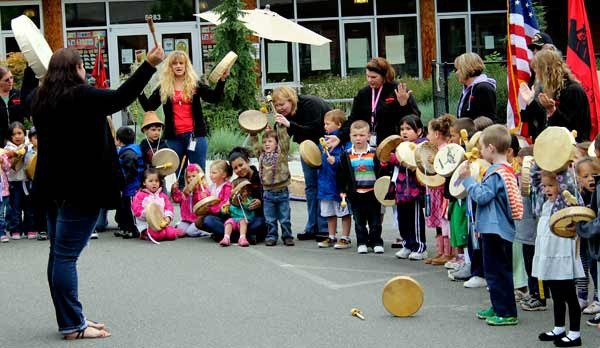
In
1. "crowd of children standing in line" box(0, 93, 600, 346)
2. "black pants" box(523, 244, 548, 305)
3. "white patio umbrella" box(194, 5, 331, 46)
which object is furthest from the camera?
"white patio umbrella" box(194, 5, 331, 46)

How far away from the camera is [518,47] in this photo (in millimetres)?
11633

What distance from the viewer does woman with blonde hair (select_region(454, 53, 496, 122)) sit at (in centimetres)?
1060

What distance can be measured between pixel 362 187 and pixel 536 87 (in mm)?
2042

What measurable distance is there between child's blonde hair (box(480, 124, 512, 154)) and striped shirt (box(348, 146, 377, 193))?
3.29m

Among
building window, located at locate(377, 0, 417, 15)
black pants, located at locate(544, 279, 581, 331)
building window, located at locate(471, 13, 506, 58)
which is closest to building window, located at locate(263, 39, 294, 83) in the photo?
building window, located at locate(377, 0, 417, 15)

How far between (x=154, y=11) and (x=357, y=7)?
5.42 meters

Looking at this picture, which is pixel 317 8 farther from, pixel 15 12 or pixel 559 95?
pixel 559 95

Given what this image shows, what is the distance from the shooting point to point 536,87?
998 cm

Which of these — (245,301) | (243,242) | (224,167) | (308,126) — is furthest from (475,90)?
(245,301)

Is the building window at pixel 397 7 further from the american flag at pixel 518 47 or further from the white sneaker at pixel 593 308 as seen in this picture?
the white sneaker at pixel 593 308

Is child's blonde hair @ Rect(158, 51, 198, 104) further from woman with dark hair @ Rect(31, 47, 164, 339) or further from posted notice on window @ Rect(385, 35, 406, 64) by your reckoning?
posted notice on window @ Rect(385, 35, 406, 64)

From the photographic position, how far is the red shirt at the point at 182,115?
41.5 ft

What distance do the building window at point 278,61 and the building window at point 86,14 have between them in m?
4.42

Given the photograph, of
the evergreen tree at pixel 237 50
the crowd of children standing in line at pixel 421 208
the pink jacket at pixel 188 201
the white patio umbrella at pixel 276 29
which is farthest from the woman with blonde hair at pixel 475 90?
the evergreen tree at pixel 237 50
